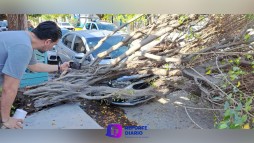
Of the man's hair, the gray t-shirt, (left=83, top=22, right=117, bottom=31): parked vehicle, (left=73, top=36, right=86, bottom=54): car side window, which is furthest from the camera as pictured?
(left=73, top=36, right=86, bottom=54): car side window

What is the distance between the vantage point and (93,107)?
2.89 m

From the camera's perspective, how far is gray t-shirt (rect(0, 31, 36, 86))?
219cm

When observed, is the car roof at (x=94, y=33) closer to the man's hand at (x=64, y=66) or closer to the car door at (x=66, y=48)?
the car door at (x=66, y=48)

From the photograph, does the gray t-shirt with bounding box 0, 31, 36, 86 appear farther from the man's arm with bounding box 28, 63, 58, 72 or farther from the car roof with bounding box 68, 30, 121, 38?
the car roof with bounding box 68, 30, 121, 38

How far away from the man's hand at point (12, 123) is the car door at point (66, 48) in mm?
729

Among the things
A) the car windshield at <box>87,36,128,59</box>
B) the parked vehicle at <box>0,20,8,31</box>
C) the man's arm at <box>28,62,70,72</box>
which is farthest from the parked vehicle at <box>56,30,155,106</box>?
the parked vehicle at <box>0,20,8,31</box>

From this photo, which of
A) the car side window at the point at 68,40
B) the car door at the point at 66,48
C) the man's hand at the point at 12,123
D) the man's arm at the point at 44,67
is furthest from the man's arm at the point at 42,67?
the man's hand at the point at 12,123

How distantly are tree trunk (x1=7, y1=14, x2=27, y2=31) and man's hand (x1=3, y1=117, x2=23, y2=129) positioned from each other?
85 cm

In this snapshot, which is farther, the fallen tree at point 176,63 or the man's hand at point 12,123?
the fallen tree at point 176,63

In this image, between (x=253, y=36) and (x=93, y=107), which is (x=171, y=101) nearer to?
(x=93, y=107)

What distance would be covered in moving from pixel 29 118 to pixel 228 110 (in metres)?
1.92

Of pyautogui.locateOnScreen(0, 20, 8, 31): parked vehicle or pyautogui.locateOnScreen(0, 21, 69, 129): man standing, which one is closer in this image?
pyautogui.locateOnScreen(0, 21, 69, 129): man standing

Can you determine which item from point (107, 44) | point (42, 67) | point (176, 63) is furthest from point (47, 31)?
point (176, 63)

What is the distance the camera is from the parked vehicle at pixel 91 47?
286 centimetres
